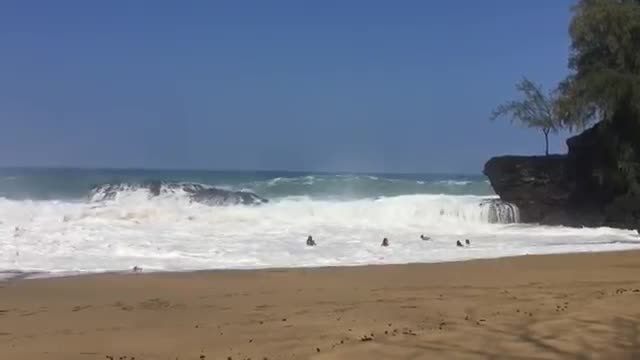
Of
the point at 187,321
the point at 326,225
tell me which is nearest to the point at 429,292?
the point at 187,321

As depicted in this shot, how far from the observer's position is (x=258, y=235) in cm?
1927

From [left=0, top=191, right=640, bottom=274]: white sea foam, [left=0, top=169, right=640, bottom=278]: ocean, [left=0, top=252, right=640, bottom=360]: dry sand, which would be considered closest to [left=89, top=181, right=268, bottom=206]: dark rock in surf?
[left=0, top=169, right=640, bottom=278]: ocean

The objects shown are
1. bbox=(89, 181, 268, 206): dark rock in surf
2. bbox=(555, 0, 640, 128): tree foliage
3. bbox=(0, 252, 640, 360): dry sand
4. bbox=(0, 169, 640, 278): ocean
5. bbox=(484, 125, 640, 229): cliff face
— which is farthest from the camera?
bbox=(89, 181, 268, 206): dark rock in surf

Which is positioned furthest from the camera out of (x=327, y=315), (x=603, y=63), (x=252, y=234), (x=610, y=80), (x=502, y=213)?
(x=502, y=213)

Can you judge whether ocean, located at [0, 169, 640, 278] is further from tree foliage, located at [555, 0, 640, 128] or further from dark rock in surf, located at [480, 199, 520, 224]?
tree foliage, located at [555, 0, 640, 128]

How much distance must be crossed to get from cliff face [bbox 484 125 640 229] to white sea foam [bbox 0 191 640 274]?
1.05 metres

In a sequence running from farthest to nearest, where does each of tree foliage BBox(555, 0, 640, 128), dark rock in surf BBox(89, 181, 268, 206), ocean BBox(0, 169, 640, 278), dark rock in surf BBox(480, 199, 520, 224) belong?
dark rock in surf BBox(89, 181, 268, 206)
dark rock in surf BBox(480, 199, 520, 224)
tree foliage BBox(555, 0, 640, 128)
ocean BBox(0, 169, 640, 278)

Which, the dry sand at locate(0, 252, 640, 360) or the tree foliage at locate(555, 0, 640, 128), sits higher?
the tree foliage at locate(555, 0, 640, 128)

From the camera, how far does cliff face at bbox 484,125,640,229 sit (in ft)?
77.8

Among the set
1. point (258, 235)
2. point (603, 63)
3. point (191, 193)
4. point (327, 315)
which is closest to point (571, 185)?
point (603, 63)

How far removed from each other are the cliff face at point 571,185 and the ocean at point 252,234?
34.6 inches

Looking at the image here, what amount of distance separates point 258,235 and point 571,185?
12087 mm

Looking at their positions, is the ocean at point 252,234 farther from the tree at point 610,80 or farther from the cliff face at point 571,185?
the tree at point 610,80

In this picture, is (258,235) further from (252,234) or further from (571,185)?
(571,185)
